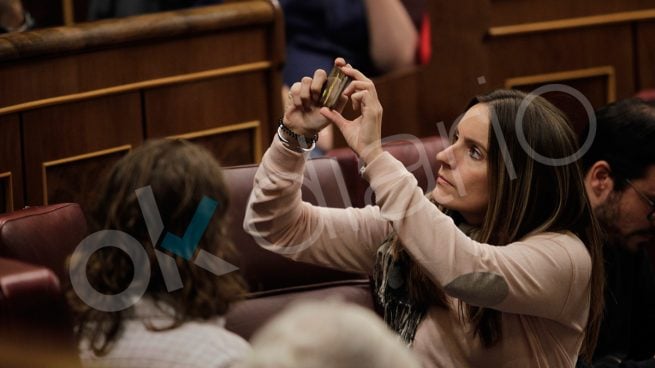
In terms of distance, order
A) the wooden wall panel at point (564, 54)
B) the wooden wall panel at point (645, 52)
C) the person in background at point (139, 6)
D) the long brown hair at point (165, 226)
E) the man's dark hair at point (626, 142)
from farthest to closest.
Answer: the wooden wall panel at point (645, 52), the wooden wall panel at point (564, 54), the person in background at point (139, 6), the man's dark hair at point (626, 142), the long brown hair at point (165, 226)

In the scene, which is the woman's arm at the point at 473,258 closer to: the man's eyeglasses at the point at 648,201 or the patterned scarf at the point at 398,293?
the patterned scarf at the point at 398,293

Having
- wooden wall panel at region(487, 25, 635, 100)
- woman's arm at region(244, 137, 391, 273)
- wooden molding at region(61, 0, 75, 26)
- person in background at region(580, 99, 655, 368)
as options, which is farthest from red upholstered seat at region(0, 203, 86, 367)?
wooden molding at region(61, 0, 75, 26)

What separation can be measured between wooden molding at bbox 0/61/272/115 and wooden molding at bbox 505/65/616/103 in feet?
2.36

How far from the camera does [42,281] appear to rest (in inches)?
57.3

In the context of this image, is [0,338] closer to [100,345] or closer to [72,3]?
[100,345]

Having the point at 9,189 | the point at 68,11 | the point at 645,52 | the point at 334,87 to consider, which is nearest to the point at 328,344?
the point at 334,87

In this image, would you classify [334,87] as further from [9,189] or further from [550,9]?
[550,9]

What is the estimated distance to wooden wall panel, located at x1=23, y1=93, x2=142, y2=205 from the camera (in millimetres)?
2324

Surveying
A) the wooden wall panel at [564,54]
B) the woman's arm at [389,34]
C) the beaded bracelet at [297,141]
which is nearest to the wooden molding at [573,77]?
the wooden wall panel at [564,54]

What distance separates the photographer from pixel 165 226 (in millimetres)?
1342

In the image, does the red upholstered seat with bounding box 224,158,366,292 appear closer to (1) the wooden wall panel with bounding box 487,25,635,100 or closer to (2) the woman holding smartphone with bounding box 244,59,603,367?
(2) the woman holding smartphone with bounding box 244,59,603,367

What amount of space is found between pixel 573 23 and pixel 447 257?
1.74 meters

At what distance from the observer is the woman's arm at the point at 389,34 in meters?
3.07

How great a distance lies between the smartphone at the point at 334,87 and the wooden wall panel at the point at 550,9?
1.53 meters
